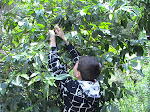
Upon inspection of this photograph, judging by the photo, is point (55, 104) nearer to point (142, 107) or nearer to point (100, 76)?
point (100, 76)

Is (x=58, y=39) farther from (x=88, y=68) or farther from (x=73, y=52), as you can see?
(x=88, y=68)

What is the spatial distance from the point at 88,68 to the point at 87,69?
0.01 metres

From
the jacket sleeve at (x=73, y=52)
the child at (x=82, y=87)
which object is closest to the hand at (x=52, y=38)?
the child at (x=82, y=87)

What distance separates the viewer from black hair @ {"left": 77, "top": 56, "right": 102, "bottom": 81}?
4.85 feet

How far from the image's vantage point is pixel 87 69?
148cm

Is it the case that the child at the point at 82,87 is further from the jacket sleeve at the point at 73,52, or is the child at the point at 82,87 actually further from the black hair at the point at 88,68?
the jacket sleeve at the point at 73,52

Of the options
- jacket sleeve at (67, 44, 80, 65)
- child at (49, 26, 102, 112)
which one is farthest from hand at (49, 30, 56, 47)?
jacket sleeve at (67, 44, 80, 65)

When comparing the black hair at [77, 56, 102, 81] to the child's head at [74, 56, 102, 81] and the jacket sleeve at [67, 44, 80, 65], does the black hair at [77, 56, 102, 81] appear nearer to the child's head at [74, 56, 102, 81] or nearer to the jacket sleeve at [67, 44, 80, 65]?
the child's head at [74, 56, 102, 81]

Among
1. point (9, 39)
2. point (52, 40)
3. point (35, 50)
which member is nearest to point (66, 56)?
point (52, 40)

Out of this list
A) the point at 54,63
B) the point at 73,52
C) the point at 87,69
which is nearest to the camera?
the point at 87,69

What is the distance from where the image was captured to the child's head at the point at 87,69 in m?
1.48

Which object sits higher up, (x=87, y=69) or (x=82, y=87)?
(x=87, y=69)

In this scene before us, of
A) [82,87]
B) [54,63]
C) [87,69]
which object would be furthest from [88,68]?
[54,63]

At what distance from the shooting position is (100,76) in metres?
1.53
